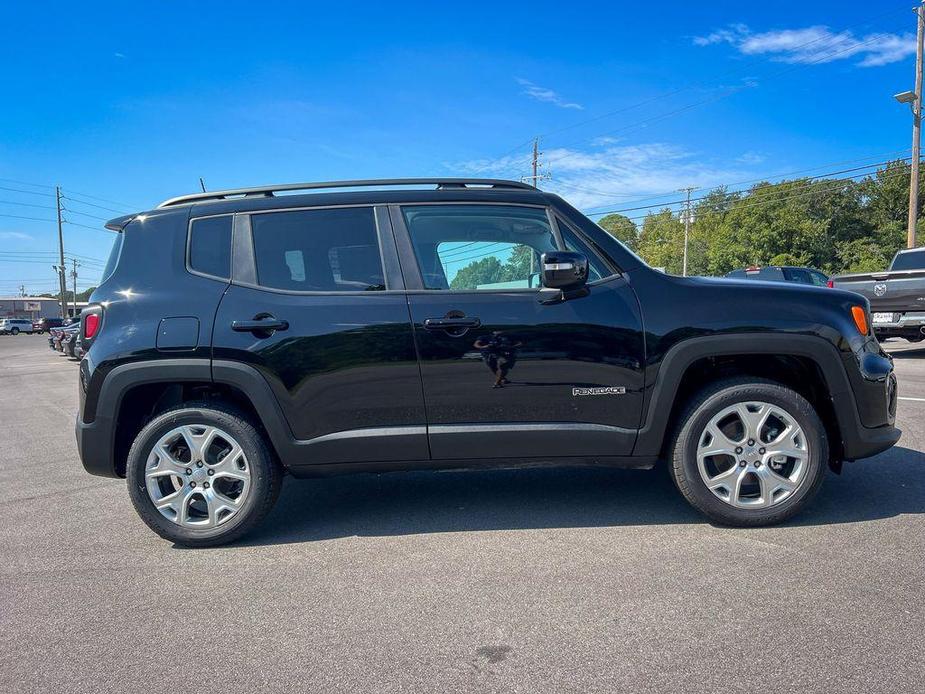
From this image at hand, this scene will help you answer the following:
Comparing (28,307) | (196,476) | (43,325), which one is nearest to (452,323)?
(196,476)

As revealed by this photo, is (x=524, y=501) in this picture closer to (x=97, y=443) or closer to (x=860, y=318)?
(x=860, y=318)

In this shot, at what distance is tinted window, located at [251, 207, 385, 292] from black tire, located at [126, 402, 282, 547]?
795 mm

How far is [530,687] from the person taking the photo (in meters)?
2.31

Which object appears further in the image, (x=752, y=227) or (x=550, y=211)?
(x=752, y=227)

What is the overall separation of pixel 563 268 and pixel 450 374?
814 millimetres

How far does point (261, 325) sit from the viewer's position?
3.64 metres

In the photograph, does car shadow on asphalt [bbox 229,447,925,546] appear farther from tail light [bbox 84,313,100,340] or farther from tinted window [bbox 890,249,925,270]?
tinted window [bbox 890,249,925,270]

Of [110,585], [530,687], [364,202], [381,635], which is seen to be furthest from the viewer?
[364,202]


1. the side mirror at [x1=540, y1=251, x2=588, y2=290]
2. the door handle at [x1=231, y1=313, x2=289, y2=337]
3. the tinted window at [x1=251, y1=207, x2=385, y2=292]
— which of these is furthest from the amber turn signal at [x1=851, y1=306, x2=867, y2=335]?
the door handle at [x1=231, y1=313, x2=289, y2=337]

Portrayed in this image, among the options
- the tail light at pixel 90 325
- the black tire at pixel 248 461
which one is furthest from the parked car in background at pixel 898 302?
the tail light at pixel 90 325

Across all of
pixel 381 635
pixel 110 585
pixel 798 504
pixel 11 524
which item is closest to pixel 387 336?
pixel 381 635

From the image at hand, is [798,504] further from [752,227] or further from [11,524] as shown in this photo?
[752,227]

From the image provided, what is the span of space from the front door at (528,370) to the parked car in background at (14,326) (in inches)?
3170

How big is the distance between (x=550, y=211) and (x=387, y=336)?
1.18 meters
